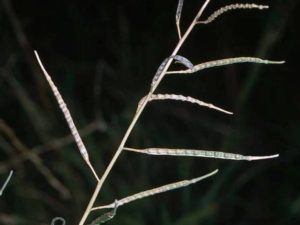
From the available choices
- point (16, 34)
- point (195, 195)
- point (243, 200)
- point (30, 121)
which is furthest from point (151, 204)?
point (16, 34)

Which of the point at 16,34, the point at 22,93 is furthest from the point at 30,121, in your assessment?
the point at 16,34

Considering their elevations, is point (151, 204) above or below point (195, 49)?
below

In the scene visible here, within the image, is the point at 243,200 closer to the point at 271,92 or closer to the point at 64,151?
the point at 271,92

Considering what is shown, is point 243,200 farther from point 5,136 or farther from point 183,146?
point 5,136

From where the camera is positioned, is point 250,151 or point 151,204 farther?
point 250,151

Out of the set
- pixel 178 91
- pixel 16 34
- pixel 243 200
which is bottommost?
pixel 243 200

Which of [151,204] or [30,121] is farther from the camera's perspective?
[30,121]
